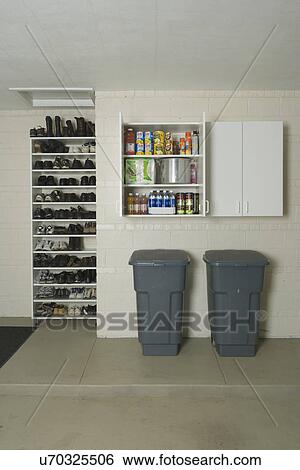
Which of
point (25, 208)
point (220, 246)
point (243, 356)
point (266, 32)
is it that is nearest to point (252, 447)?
point (243, 356)

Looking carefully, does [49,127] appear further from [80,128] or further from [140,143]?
[140,143]

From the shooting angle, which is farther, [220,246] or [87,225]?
[87,225]

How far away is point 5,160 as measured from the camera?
512 centimetres

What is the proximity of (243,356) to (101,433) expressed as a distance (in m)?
1.61

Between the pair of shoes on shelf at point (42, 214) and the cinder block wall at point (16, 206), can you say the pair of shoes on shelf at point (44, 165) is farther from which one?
the pair of shoes on shelf at point (42, 214)

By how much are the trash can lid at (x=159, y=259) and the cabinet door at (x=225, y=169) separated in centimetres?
51

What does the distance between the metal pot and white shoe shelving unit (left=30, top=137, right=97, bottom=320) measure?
868 millimetres

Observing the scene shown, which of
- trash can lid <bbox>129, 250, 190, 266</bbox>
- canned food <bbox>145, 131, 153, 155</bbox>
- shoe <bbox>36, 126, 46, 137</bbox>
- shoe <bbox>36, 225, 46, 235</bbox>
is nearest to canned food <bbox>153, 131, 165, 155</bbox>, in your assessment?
canned food <bbox>145, 131, 153, 155</bbox>

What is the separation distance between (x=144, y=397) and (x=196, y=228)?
5.48 feet

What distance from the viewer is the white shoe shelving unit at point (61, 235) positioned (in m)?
4.82

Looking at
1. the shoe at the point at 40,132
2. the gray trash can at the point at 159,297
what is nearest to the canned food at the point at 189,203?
the gray trash can at the point at 159,297

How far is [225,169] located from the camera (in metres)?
4.01

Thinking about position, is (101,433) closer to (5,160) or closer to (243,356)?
(243,356)

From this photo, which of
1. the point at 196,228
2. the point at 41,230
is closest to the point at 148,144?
the point at 196,228
